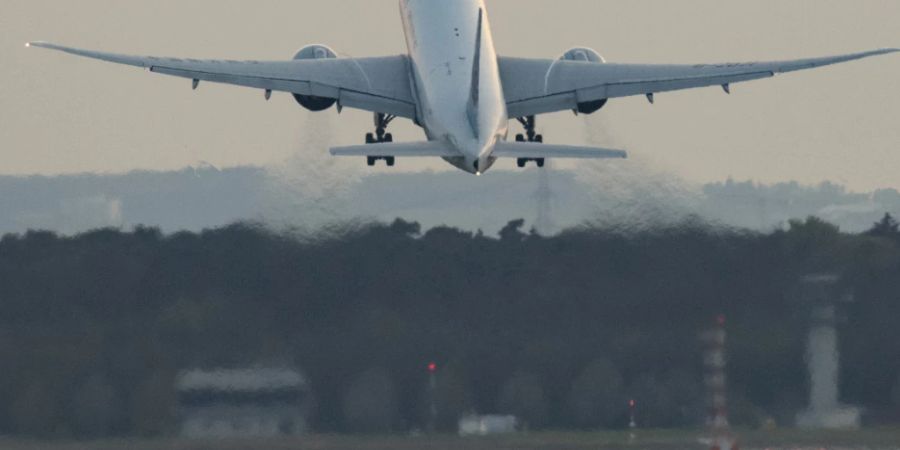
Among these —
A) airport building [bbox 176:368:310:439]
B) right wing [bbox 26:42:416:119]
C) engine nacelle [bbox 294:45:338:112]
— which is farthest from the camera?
engine nacelle [bbox 294:45:338:112]

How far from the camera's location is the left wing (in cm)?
6669

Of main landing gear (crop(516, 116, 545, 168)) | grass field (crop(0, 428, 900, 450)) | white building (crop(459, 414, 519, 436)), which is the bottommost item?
grass field (crop(0, 428, 900, 450))

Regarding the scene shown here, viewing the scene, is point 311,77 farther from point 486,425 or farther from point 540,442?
point 540,442

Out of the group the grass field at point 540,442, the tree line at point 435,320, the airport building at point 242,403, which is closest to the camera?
the grass field at point 540,442

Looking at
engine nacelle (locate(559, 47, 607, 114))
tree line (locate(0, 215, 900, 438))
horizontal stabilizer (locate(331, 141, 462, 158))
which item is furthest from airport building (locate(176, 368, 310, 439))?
engine nacelle (locate(559, 47, 607, 114))

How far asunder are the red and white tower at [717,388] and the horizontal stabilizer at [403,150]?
9963 millimetres

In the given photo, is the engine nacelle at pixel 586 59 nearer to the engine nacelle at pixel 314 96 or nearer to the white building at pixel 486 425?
the engine nacelle at pixel 314 96

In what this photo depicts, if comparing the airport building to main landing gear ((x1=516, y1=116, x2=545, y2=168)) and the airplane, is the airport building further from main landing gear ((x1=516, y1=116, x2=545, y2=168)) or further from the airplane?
main landing gear ((x1=516, y1=116, x2=545, y2=168))

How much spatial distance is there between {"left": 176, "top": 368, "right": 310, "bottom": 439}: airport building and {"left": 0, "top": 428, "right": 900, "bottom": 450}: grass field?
604 mm

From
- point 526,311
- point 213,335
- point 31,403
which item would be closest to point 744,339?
point 526,311

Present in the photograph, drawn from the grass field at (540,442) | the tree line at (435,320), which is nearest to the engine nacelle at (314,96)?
the tree line at (435,320)

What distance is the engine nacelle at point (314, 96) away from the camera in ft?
222

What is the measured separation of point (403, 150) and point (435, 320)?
6.63m

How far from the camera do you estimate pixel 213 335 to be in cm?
5294
